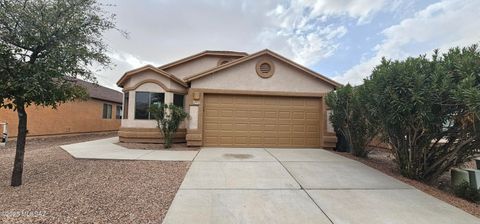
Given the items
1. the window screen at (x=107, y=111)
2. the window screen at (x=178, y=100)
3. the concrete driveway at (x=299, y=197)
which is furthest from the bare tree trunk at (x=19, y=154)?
the window screen at (x=107, y=111)

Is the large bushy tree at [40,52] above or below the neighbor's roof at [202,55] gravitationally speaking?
below

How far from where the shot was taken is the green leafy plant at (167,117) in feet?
34.4

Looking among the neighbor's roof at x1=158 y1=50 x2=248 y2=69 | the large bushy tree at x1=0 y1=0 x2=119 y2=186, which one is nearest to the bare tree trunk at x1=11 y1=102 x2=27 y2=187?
the large bushy tree at x1=0 y1=0 x2=119 y2=186

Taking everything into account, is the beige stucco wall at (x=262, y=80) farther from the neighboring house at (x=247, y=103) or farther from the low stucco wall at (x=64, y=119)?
the low stucco wall at (x=64, y=119)

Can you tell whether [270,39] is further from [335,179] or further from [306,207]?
[306,207]

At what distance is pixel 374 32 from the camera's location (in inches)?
490

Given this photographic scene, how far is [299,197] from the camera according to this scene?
4.71 m

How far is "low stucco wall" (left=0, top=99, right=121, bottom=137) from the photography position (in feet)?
41.4

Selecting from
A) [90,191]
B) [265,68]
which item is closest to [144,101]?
[265,68]

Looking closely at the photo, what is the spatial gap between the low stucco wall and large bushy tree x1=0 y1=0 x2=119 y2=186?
738 cm

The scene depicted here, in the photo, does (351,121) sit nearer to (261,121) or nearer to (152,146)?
(261,121)

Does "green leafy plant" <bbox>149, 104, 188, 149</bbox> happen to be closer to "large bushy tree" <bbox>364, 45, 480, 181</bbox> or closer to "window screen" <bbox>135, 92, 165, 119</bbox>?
"window screen" <bbox>135, 92, 165, 119</bbox>

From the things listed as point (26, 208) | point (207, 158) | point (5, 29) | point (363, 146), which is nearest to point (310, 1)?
point (363, 146)

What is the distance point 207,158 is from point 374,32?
10730 millimetres
